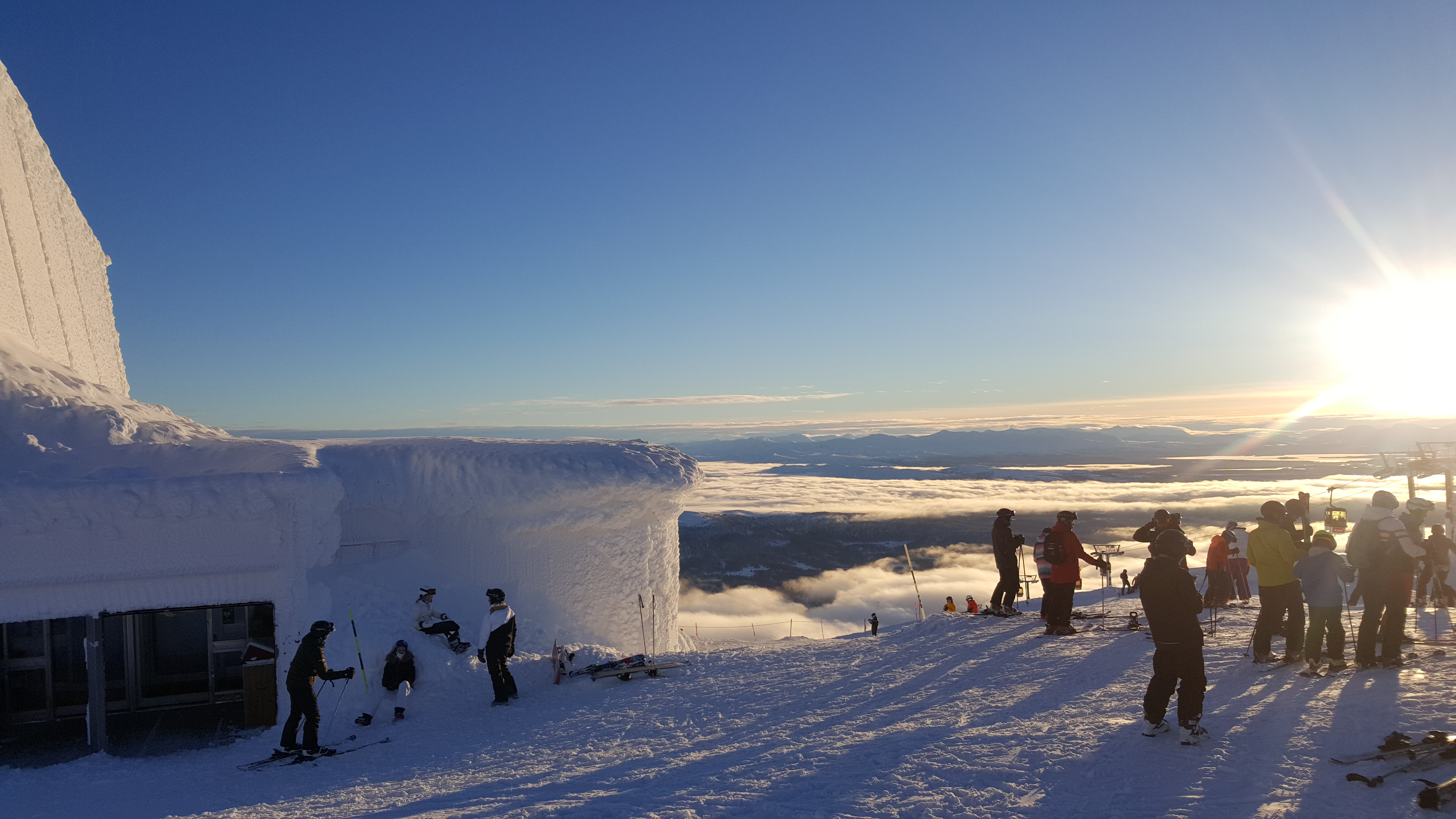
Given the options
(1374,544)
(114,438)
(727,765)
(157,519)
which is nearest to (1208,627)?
(1374,544)

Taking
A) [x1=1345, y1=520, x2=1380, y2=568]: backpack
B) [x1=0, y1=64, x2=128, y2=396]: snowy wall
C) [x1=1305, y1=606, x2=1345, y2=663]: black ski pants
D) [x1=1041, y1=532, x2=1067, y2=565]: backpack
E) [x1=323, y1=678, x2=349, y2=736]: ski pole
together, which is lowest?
[x1=323, y1=678, x2=349, y2=736]: ski pole

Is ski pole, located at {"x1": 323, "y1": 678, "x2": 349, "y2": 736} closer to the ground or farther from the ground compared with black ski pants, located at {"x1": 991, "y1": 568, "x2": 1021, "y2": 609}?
closer to the ground

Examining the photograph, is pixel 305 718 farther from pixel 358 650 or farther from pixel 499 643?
pixel 499 643

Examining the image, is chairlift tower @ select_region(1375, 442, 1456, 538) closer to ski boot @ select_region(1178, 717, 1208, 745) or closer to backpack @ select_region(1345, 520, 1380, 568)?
backpack @ select_region(1345, 520, 1380, 568)

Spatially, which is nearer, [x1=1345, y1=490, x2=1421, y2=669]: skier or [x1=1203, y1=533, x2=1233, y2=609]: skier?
[x1=1345, y1=490, x2=1421, y2=669]: skier

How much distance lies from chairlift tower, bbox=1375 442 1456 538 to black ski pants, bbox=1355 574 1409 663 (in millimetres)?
12254

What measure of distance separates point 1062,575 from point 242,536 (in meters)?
10.2

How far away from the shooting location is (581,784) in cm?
589

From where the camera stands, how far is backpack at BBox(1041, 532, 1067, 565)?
941 cm

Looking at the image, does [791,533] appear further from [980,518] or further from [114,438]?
[114,438]

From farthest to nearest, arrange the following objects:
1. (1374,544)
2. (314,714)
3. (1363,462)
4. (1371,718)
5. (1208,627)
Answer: (1363,462) < (1208,627) < (314,714) < (1374,544) < (1371,718)

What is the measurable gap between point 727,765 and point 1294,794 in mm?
3744

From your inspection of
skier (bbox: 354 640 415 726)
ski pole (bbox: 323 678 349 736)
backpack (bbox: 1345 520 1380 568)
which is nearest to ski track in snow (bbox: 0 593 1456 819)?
ski pole (bbox: 323 678 349 736)

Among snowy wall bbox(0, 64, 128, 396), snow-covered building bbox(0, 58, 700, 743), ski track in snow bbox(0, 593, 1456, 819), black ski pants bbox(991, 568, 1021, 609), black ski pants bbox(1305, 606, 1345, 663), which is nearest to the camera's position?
ski track in snow bbox(0, 593, 1456, 819)
